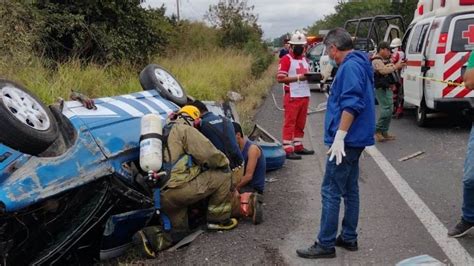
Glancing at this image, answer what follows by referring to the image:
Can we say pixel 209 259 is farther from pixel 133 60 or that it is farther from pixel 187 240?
pixel 133 60

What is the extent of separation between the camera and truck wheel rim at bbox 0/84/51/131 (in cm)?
397

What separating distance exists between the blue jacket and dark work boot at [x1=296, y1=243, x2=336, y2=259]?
0.80 metres

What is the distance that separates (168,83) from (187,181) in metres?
2.09

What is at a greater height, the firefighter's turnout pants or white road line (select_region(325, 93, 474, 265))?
the firefighter's turnout pants

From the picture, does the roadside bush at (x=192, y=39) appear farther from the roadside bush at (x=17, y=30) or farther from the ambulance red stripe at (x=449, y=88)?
the ambulance red stripe at (x=449, y=88)

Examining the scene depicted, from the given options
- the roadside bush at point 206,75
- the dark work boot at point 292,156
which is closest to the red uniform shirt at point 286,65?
the dark work boot at point 292,156

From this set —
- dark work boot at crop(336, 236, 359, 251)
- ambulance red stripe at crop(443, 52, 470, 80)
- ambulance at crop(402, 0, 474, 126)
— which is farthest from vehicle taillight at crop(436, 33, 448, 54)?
dark work boot at crop(336, 236, 359, 251)

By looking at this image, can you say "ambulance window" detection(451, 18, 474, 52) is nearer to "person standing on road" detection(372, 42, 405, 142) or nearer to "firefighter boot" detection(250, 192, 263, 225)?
"person standing on road" detection(372, 42, 405, 142)

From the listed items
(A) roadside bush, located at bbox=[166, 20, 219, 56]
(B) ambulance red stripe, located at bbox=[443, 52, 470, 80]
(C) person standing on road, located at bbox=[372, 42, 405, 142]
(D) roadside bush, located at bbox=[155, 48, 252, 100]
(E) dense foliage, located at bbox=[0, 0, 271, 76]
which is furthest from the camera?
(A) roadside bush, located at bbox=[166, 20, 219, 56]

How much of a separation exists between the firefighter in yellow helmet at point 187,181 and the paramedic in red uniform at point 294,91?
9.70ft

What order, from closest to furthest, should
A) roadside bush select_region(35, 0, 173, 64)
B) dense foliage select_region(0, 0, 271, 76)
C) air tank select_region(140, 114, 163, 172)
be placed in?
air tank select_region(140, 114, 163, 172), dense foliage select_region(0, 0, 271, 76), roadside bush select_region(35, 0, 173, 64)

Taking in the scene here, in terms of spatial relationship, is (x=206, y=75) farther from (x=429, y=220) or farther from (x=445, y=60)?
(x=429, y=220)

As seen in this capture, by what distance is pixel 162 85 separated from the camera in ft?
19.9

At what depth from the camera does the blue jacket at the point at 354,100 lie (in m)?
3.91
